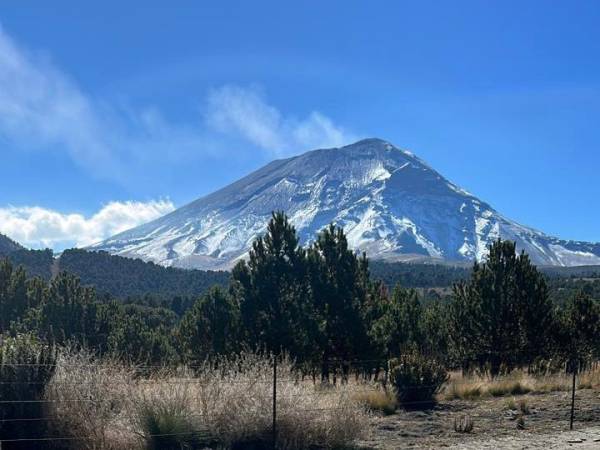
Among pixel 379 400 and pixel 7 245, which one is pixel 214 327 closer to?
pixel 379 400

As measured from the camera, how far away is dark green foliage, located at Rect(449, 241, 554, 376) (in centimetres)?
2131

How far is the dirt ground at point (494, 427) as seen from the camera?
30.9 feet

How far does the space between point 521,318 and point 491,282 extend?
5.13 ft

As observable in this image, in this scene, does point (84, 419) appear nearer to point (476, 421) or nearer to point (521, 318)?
point (476, 421)

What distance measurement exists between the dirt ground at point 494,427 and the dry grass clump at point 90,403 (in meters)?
3.59

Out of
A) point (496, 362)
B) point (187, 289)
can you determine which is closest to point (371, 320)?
point (496, 362)

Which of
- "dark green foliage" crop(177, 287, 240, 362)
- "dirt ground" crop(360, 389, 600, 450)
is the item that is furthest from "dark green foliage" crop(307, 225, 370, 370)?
"dirt ground" crop(360, 389, 600, 450)

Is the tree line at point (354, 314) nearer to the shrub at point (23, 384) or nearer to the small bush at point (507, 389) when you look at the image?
the small bush at point (507, 389)

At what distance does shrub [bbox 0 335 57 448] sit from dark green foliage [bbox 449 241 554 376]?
1540 centimetres

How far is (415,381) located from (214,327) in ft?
37.0

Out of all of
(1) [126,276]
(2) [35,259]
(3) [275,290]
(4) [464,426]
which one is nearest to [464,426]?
(4) [464,426]

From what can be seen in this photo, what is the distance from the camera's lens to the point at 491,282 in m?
22.0

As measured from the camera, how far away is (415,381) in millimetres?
13180

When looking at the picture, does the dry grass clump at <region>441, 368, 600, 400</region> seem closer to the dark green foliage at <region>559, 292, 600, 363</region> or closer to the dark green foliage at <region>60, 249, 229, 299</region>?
the dark green foliage at <region>559, 292, 600, 363</region>
